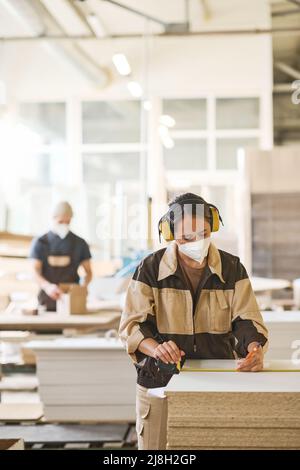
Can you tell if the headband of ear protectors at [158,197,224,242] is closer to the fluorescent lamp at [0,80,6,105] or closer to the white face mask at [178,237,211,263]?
the white face mask at [178,237,211,263]

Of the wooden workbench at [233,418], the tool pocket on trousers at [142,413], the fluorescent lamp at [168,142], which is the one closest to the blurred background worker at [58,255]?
the tool pocket on trousers at [142,413]

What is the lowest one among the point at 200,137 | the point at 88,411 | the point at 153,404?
the point at 88,411

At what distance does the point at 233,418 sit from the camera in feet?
3.93

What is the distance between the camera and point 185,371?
1446 millimetres

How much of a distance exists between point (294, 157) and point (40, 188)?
12.7 ft

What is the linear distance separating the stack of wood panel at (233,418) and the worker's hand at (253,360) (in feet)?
0.83

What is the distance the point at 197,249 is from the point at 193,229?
0.05 metres

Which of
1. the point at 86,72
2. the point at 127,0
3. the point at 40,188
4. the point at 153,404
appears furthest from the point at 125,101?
the point at 153,404

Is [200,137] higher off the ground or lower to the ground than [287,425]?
higher

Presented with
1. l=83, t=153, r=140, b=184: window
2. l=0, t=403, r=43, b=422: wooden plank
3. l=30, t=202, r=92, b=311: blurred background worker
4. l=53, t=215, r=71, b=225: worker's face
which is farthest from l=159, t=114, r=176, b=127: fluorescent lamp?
l=0, t=403, r=43, b=422: wooden plank

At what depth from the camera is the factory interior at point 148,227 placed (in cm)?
156

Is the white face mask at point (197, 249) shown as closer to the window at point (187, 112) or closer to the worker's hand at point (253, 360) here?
the worker's hand at point (253, 360)

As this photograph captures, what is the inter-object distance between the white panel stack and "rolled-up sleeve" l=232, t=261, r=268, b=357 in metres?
1.53

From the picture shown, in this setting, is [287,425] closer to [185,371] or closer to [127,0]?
[185,371]
